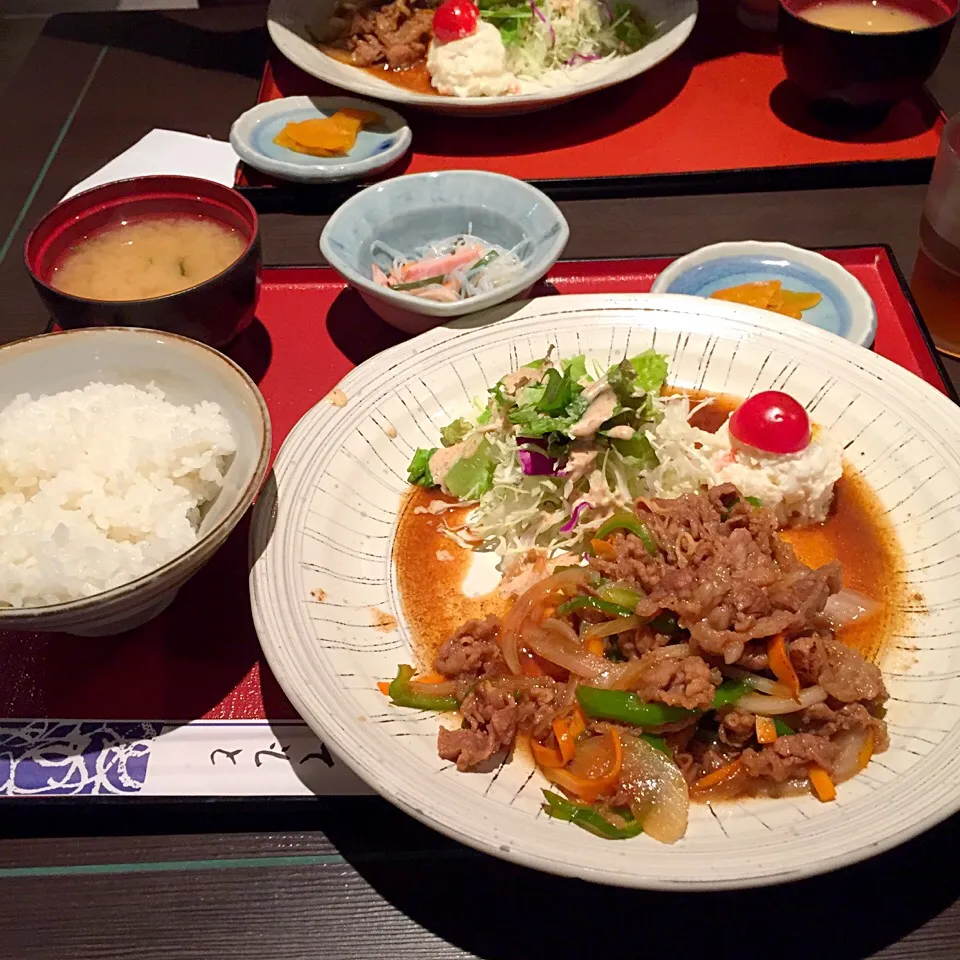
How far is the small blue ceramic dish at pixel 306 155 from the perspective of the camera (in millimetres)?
3270

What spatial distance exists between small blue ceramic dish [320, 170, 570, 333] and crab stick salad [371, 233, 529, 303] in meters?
0.04

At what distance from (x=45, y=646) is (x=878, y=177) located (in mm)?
3486

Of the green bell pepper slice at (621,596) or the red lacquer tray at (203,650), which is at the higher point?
the green bell pepper slice at (621,596)

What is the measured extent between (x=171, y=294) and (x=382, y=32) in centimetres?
251

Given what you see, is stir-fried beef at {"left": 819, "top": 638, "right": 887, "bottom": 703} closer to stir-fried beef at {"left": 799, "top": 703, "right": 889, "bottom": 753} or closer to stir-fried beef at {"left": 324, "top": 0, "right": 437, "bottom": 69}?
stir-fried beef at {"left": 799, "top": 703, "right": 889, "bottom": 753}

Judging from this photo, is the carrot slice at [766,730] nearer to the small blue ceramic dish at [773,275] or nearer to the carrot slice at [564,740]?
the carrot slice at [564,740]

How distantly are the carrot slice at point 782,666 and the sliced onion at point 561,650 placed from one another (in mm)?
339

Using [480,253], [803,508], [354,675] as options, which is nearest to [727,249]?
[480,253]

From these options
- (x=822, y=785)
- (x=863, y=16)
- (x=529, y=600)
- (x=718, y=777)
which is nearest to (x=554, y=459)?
(x=529, y=600)

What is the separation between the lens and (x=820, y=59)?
3365 millimetres

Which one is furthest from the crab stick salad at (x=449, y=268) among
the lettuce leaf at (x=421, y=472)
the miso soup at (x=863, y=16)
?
the miso soup at (x=863, y=16)

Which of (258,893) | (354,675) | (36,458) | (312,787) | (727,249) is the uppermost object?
(727,249)

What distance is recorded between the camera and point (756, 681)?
162 centimetres

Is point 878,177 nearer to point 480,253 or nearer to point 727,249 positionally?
point 727,249
